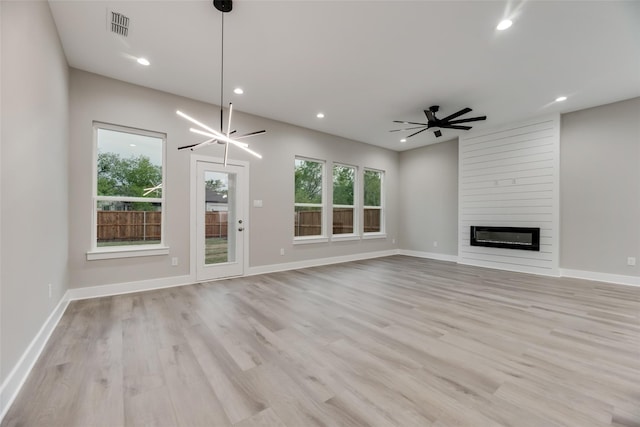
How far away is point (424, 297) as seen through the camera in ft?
12.1

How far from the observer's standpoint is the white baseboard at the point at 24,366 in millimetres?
1527

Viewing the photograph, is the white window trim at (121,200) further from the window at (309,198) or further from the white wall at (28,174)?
the window at (309,198)

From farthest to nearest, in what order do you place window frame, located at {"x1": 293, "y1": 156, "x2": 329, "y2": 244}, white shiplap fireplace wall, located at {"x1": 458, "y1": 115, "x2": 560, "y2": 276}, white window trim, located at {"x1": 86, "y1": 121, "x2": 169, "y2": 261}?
window frame, located at {"x1": 293, "y1": 156, "x2": 329, "y2": 244}, white shiplap fireplace wall, located at {"x1": 458, "y1": 115, "x2": 560, "y2": 276}, white window trim, located at {"x1": 86, "y1": 121, "x2": 169, "y2": 261}

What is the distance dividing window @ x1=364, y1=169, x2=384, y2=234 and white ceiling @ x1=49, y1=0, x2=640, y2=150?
2835 mm

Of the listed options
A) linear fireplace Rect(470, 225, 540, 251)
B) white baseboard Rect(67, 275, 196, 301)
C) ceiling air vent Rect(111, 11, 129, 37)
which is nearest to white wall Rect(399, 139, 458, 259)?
linear fireplace Rect(470, 225, 540, 251)

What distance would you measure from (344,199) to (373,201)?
1.12m

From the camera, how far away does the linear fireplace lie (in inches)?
204

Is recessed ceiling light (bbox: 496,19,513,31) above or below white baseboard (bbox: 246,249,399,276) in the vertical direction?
above

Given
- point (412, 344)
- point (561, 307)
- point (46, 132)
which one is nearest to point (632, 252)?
point (561, 307)

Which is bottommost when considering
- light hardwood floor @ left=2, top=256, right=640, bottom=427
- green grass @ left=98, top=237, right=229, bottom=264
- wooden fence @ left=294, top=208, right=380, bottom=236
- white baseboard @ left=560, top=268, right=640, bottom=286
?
light hardwood floor @ left=2, top=256, right=640, bottom=427

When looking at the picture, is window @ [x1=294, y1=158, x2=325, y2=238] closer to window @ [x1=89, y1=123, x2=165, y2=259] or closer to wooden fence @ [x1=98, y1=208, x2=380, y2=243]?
wooden fence @ [x1=98, y1=208, x2=380, y2=243]

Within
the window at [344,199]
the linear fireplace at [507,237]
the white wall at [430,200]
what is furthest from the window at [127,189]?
the linear fireplace at [507,237]

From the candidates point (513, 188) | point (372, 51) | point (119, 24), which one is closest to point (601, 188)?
point (513, 188)

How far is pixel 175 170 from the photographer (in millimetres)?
4238
